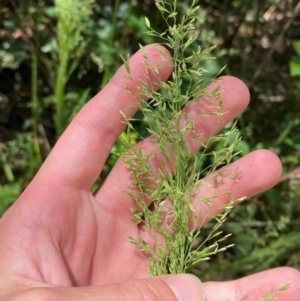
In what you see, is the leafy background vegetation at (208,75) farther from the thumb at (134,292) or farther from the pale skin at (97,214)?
the thumb at (134,292)

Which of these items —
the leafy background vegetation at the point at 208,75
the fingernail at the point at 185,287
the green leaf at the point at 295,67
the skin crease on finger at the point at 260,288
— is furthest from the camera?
the leafy background vegetation at the point at 208,75

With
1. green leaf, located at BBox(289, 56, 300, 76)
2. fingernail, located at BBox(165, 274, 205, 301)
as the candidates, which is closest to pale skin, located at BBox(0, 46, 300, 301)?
fingernail, located at BBox(165, 274, 205, 301)

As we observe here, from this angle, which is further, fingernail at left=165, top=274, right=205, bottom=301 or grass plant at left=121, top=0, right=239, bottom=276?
grass plant at left=121, top=0, right=239, bottom=276

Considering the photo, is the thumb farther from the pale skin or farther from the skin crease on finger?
the skin crease on finger

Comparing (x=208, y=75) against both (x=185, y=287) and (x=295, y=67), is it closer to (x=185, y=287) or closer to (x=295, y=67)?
(x=295, y=67)

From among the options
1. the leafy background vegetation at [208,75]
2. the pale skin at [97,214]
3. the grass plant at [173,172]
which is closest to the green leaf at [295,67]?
the leafy background vegetation at [208,75]

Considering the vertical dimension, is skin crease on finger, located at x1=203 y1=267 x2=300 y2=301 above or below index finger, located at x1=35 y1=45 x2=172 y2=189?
below

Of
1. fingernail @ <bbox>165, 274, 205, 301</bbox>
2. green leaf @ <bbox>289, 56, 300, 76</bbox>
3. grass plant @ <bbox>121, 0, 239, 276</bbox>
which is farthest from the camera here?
green leaf @ <bbox>289, 56, 300, 76</bbox>

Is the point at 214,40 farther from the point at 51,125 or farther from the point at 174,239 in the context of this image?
the point at 174,239
